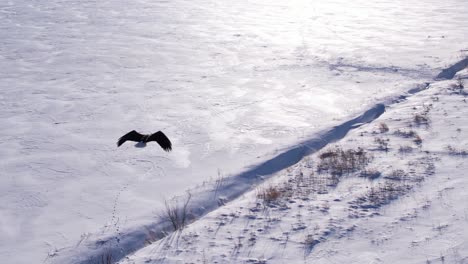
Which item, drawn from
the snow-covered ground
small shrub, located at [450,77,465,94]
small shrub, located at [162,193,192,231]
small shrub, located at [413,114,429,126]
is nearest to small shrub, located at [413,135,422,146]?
Answer: the snow-covered ground

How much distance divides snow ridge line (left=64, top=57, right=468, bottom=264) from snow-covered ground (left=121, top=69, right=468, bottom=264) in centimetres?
35

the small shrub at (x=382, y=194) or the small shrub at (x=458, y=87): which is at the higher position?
Answer: the small shrub at (x=382, y=194)

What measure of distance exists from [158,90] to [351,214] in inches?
355

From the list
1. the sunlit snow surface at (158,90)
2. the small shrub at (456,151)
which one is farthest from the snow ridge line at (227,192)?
the small shrub at (456,151)

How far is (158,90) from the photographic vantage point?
49.5ft

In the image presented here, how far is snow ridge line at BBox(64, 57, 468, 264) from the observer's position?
6.83m

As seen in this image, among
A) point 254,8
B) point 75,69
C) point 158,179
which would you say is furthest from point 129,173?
point 254,8

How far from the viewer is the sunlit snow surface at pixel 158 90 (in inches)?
339

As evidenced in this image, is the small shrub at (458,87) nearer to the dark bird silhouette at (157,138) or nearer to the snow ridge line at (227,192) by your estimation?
the snow ridge line at (227,192)

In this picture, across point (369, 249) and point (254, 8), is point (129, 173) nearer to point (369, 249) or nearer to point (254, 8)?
point (369, 249)

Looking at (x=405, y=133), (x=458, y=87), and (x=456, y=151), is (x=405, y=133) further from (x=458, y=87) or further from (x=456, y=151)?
(x=458, y=87)

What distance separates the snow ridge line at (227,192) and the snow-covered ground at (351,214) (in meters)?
0.35

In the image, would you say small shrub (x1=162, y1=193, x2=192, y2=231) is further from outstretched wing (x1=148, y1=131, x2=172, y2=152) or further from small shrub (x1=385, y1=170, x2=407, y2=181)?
small shrub (x1=385, y1=170, x2=407, y2=181)

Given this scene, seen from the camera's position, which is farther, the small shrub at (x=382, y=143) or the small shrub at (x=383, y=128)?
the small shrub at (x=383, y=128)
